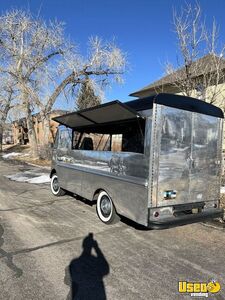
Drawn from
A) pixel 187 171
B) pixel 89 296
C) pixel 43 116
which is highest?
pixel 43 116

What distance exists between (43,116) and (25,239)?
17842 millimetres

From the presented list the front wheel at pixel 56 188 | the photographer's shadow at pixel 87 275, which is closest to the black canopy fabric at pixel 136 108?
the photographer's shadow at pixel 87 275

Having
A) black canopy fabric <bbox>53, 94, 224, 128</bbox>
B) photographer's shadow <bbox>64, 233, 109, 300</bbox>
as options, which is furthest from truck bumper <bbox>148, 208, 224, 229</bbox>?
black canopy fabric <bbox>53, 94, 224, 128</bbox>

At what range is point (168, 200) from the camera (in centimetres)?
499

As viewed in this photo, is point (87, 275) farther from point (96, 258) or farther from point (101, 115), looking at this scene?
point (101, 115)

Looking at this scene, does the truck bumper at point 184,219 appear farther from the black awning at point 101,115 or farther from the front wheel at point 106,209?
the black awning at point 101,115

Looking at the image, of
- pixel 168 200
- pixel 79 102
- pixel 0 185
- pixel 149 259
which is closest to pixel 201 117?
pixel 168 200

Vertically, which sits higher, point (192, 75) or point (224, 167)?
point (192, 75)

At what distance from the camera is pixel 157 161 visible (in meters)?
4.82

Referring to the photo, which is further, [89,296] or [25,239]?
[25,239]

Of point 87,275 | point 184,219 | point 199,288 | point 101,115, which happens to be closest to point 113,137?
point 101,115

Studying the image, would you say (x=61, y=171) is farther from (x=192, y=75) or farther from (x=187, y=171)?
(x=192, y=75)

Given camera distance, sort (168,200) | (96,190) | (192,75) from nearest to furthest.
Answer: (168,200) < (96,190) < (192,75)

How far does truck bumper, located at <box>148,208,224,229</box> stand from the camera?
4762 millimetres
